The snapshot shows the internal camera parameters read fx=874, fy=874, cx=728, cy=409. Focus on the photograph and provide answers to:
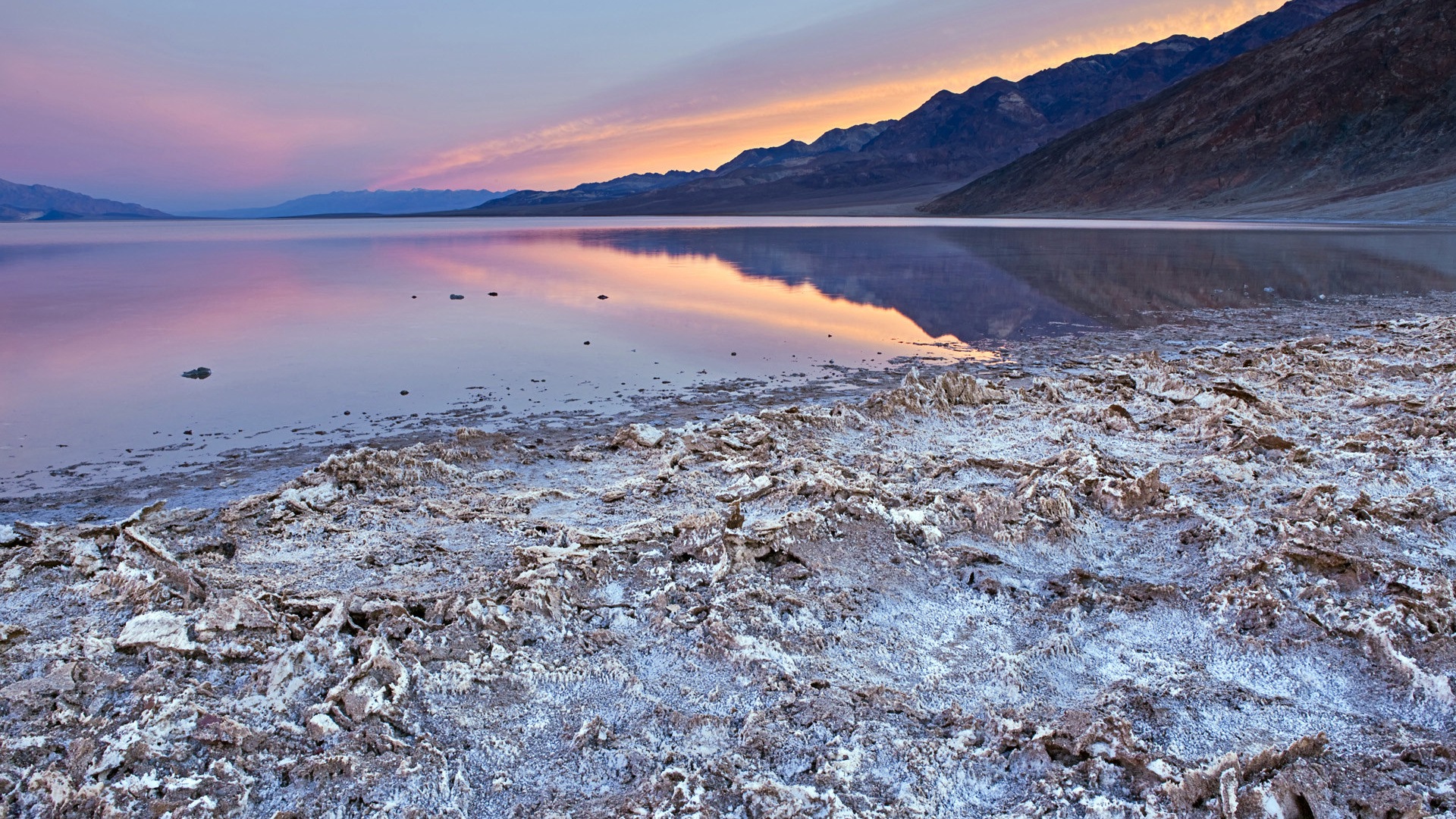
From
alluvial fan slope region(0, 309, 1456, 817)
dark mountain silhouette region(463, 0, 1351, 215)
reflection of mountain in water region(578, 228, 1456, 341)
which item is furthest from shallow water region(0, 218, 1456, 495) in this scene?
dark mountain silhouette region(463, 0, 1351, 215)

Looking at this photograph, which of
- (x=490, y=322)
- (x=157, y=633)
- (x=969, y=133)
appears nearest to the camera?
(x=157, y=633)

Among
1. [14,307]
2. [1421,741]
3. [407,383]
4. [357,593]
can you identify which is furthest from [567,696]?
[14,307]

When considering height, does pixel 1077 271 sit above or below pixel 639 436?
below

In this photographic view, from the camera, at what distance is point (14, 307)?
38.5 ft

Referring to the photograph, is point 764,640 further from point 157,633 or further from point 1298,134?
point 1298,134

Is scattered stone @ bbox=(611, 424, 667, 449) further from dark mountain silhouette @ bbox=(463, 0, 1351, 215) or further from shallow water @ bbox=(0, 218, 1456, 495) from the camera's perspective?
dark mountain silhouette @ bbox=(463, 0, 1351, 215)

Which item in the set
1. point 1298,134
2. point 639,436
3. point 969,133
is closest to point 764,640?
point 639,436

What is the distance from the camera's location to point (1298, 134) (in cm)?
6159

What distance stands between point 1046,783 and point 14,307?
565 inches

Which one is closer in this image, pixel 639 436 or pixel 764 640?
pixel 764 640

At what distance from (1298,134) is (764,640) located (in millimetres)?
74085

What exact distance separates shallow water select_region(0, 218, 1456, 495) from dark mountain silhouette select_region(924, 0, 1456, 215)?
125 ft

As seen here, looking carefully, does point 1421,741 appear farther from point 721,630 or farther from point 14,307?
point 14,307

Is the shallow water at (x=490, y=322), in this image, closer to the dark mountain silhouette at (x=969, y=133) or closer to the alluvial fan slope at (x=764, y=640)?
the alluvial fan slope at (x=764, y=640)
